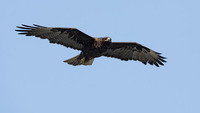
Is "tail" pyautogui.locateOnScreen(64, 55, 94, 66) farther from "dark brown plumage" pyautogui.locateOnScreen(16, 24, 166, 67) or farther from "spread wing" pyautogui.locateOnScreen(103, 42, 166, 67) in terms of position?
"spread wing" pyautogui.locateOnScreen(103, 42, 166, 67)

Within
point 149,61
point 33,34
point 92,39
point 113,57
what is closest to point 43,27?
point 33,34

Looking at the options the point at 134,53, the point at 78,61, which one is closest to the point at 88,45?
the point at 78,61

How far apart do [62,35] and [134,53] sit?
333 centimetres

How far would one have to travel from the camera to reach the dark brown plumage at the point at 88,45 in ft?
52.7

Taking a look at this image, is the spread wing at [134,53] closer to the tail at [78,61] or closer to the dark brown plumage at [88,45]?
the dark brown plumage at [88,45]

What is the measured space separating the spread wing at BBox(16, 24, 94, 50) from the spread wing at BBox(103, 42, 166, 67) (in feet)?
4.57

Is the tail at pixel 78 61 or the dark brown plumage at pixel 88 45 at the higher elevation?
the dark brown plumage at pixel 88 45

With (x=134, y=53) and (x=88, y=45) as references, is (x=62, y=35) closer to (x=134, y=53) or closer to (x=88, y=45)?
(x=88, y=45)

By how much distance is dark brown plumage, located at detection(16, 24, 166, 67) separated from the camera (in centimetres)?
1606

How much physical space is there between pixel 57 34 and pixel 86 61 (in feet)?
5.56

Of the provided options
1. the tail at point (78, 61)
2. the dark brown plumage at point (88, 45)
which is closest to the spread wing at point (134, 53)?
the dark brown plumage at point (88, 45)

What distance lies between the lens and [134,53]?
18.0m

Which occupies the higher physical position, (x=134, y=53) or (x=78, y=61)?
(x=134, y=53)

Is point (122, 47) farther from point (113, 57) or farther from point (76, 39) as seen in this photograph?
point (76, 39)
